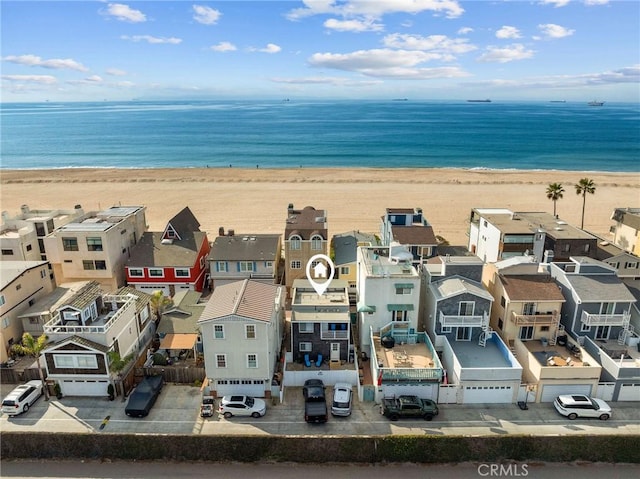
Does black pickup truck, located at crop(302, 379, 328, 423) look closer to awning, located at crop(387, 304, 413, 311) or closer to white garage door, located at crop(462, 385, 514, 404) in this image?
awning, located at crop(387, 304, 413, 311)

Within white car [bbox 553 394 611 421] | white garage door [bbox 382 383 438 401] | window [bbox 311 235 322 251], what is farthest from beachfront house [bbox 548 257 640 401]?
window [bbox 311 235 322 251]

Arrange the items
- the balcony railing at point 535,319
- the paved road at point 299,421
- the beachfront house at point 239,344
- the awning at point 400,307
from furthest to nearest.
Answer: the awning at point 400,307, the balcony railing at point 535,319, the beachfront house at point 239,344, the paved road at point 299,421

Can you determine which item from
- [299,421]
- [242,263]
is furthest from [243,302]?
[242,263]

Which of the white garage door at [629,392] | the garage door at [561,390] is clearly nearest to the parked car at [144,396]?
the garage door at [561,390]

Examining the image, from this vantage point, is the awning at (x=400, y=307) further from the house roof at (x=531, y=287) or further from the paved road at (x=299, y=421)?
the house roof at (x=531, y=287)

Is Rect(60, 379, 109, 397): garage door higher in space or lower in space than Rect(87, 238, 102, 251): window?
lower

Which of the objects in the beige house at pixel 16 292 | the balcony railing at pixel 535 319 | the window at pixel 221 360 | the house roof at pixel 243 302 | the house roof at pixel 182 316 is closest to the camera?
the house roof at pixel 243 302
